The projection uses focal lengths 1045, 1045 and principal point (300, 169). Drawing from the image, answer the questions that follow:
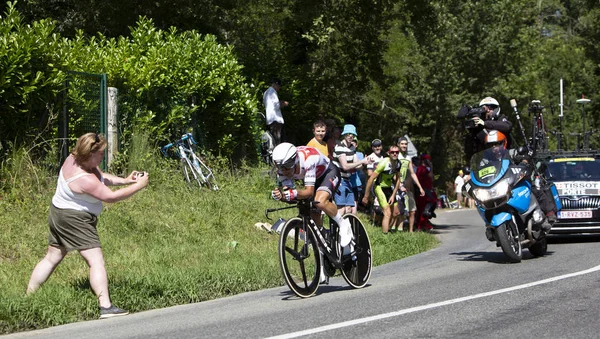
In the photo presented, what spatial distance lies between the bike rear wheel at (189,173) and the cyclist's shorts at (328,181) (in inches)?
317

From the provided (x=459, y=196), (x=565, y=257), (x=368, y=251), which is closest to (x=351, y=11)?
(x=565, y=257)

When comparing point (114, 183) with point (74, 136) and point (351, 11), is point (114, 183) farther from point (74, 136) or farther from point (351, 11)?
point (351, 11)

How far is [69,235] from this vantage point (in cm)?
991

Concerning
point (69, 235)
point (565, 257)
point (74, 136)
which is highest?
point (74, 136)

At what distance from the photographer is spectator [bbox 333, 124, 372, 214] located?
17.8m

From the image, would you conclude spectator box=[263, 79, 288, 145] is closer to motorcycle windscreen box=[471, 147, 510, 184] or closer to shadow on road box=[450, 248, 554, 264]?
shadow on road box=[450, 248, 554, 264]

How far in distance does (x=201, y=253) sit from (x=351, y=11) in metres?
13.7

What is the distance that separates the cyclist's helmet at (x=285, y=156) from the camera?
34.2ft

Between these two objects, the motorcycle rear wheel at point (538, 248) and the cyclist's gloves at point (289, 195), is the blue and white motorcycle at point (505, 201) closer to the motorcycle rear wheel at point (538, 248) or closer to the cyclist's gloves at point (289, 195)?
the motorcycle rear wheel at point (538, 248)

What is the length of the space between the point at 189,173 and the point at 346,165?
3.07 metres

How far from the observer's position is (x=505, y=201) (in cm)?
1351

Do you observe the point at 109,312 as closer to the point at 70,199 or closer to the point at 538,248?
the point at 70,199

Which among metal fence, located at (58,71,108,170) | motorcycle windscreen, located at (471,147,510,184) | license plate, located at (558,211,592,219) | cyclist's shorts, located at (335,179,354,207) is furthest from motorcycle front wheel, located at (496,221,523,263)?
metal fence, located at (58,71,108,170)

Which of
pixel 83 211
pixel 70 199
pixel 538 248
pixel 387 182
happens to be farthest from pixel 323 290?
pixel 387 182
